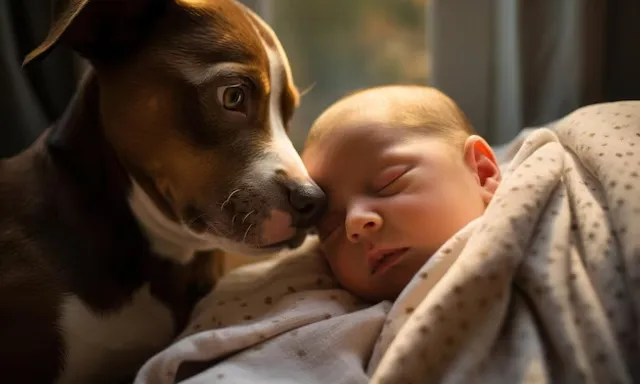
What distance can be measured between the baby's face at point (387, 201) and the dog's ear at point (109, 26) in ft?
1.01

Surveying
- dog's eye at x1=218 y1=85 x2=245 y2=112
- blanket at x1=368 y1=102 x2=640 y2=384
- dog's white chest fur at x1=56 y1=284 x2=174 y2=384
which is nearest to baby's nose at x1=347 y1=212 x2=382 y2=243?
blanket at x1=368 y1=102 x2=640 y2=384

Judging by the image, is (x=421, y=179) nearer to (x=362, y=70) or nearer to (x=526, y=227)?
(x=526, y=227)

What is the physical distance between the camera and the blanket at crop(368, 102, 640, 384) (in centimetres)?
76

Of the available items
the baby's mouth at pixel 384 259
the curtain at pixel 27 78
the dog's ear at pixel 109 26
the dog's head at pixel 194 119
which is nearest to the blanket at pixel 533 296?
the baby's mouth at pixel 384 259

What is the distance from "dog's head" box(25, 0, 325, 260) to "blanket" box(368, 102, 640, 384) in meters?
0.24

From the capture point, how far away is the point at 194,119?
1.01 metres

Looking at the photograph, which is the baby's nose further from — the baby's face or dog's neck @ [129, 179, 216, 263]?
dog's neck @ [129, 179, 216, 263]

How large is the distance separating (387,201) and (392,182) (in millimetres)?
34

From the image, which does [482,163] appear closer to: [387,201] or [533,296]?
[387,201]

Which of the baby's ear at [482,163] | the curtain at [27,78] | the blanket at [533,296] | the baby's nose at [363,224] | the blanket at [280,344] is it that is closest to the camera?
the blanket at [533,296]

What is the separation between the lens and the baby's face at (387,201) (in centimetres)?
99

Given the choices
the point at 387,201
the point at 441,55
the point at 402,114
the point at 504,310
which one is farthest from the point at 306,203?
the point at 441,55

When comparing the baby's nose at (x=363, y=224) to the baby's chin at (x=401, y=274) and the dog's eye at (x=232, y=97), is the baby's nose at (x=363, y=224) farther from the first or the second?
the dog's eye at (x=232, y=97)

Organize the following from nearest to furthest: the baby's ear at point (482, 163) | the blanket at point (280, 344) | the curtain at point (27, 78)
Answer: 1. the blanket at point (280, 344)
2. the baby's ear at point (482, 163)
3. the curtain at point (27, 78)
